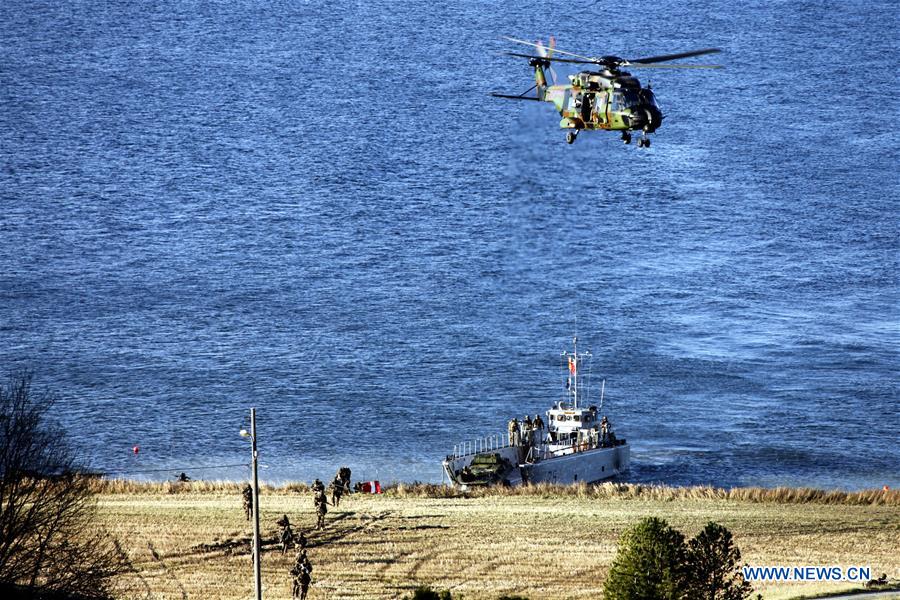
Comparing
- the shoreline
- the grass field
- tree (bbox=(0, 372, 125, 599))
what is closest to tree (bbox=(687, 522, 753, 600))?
the grass field

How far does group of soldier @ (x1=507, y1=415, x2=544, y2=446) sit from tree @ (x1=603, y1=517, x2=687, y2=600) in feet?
132

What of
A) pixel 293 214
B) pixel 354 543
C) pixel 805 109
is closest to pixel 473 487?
pixel 354 543

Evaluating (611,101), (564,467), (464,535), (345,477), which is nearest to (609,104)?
(611,101)

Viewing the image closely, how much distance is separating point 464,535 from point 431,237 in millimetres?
75361

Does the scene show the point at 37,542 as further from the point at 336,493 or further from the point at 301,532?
the point at 336,493

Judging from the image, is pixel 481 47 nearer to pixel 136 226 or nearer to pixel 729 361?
pixel 136 226

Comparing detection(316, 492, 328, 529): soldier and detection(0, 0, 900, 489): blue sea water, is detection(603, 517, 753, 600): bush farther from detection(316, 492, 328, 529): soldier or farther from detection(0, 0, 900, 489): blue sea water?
detection(0, 0, 900, 489): blue sea water

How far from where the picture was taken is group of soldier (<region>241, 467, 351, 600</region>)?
6222cm

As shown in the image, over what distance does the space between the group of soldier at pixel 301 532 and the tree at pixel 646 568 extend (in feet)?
48.0

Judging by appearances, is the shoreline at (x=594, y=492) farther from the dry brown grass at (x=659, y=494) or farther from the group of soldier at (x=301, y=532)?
the group of soldier at (x=301, y=532)

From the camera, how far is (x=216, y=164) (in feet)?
547

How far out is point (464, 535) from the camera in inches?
2862

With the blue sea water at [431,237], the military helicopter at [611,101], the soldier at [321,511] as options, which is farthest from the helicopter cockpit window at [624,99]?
the blue sea water at [431,237]

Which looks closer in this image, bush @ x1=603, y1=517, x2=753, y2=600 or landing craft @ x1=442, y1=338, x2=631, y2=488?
bush @ x1=603, y1=517, x2=753, y2=600
